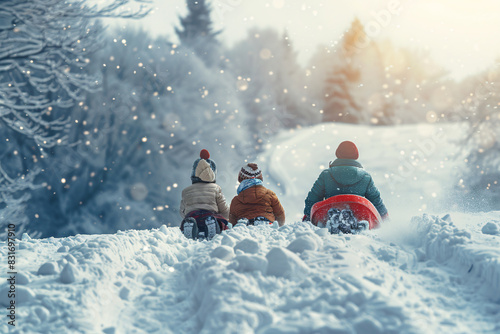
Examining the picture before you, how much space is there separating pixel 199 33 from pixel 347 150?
14.7 meters

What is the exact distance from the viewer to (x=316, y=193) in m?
5.52

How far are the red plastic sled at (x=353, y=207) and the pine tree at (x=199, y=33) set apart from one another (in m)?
12.7

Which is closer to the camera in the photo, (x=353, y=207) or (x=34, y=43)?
(x=353, y=207)

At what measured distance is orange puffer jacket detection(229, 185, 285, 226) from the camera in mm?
6012

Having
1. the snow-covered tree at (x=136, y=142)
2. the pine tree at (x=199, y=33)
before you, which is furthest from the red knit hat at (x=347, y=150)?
the pine tree at (x=199, y=33)

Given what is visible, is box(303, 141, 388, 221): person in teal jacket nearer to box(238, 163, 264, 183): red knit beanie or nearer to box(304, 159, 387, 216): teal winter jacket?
box(304, 159, 387, 216): teal winter jacket

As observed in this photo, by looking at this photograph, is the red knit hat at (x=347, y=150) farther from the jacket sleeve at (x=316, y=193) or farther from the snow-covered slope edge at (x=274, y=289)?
the snow-covered slope edge at (x=274, y=289)

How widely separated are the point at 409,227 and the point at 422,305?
2045 mm

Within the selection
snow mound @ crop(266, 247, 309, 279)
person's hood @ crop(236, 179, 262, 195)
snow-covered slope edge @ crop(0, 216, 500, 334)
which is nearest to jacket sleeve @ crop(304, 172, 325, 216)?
person's hood @ crop(236, 179, 262, 195)

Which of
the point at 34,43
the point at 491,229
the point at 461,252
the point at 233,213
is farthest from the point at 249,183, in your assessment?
the point at 34,43

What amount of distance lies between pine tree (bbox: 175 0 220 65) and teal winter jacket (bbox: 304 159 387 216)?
40.0 ft

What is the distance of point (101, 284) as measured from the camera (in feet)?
10.1

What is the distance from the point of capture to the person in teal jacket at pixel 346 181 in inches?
208

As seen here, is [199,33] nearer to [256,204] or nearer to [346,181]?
[256,204]
